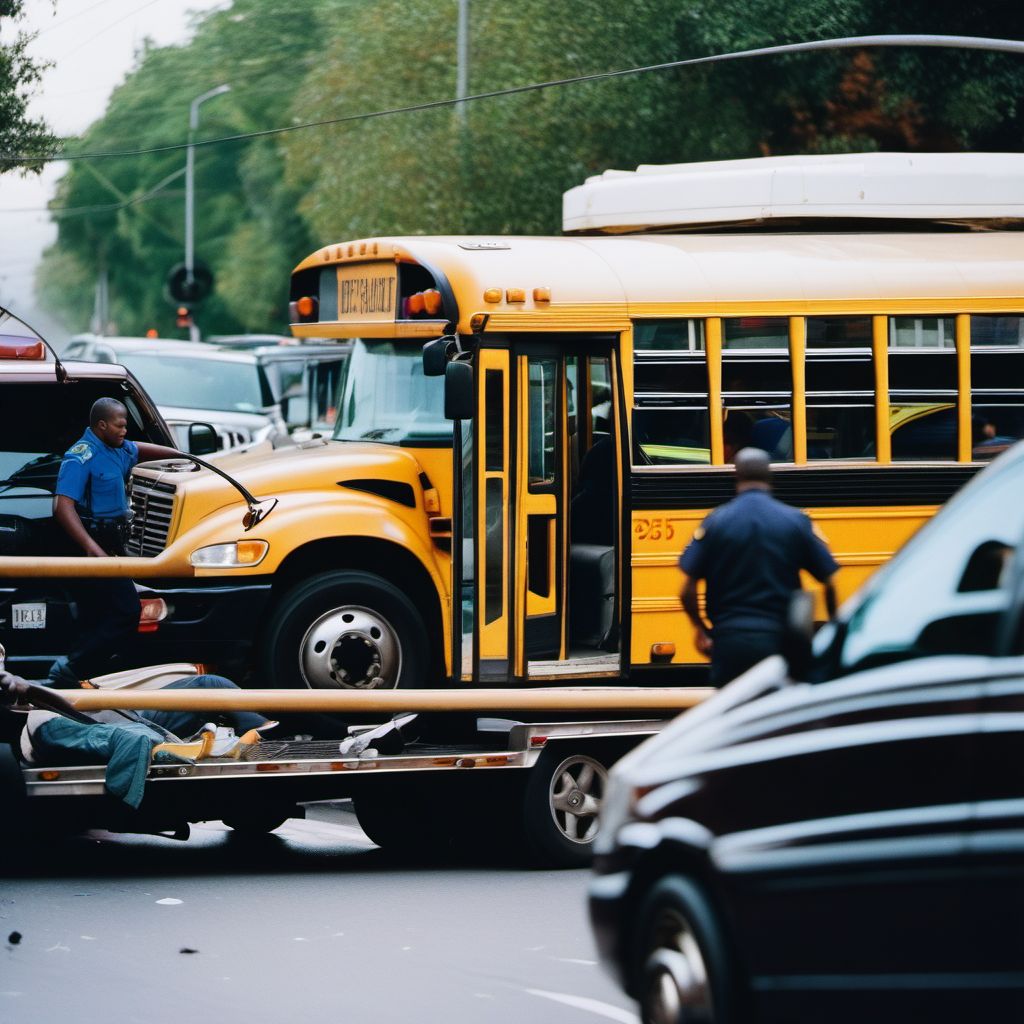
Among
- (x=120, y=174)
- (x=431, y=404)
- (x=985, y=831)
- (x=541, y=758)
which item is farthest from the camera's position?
(x=120, y=174)

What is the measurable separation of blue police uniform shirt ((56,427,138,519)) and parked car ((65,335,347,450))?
11.6 m

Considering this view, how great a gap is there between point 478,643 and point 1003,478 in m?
5.65

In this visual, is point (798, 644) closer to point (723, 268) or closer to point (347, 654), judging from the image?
point (347, 654)

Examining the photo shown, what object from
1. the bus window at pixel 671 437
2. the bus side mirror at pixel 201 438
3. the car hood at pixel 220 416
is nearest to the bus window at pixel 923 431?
the bus window at pixel 671 437

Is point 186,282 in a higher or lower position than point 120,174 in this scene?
lower

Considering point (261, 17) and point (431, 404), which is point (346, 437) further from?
point (261, 17)

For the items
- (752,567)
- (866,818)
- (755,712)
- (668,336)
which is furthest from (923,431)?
(866,818)

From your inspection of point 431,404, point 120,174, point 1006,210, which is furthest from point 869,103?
point 120,174

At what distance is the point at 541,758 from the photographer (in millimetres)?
9883

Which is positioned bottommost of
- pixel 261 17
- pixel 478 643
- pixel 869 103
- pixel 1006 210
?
pixel 478 643

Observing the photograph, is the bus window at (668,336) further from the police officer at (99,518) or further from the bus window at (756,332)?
the police officer at (99,518)

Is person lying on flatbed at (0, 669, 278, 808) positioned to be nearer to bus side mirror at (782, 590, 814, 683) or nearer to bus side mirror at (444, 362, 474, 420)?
bus side mirror at (444, 362, 474, 420)

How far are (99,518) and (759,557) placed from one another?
12.7 ft

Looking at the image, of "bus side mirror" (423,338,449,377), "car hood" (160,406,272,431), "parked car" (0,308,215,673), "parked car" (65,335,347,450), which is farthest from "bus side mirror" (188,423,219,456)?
"car hood" (160,406,272,431)
